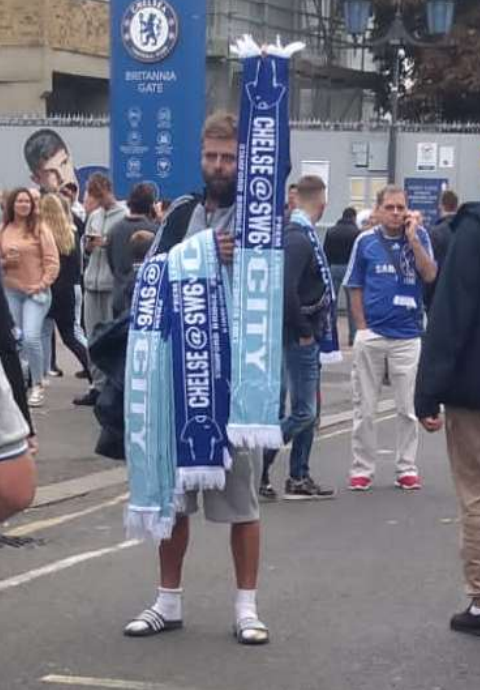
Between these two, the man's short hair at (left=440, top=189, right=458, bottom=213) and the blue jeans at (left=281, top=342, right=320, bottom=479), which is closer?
the blue jeans at (left=281, top=342, right=320, bottom=479)

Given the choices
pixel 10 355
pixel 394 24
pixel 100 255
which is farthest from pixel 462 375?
pixel 394 24

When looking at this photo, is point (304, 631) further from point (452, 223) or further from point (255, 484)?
point (452, 223)

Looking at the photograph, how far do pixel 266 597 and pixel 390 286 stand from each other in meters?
3.37

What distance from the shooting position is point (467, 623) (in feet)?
22.1

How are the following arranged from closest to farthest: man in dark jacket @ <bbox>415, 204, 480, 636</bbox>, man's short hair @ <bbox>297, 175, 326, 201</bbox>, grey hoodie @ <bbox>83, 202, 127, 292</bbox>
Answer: man in dark jacket @ <bbox>415, 204, 480, 636</bbox> → man's short hair @ <bbox>297, 175, 326, 201</bbox> → grey hoodie @ <bbox>83, 202, 127, 292</bbox>

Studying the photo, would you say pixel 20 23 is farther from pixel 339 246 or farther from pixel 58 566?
pixel 58 566

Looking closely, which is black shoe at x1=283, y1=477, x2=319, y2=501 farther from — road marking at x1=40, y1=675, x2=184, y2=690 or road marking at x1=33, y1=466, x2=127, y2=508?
road marking at x1=40, y1=675, x2=184, y2=690

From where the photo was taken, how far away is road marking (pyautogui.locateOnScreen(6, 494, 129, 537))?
8.96 m

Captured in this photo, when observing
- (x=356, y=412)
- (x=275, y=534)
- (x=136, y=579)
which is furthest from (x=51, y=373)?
(x=136, y=579)

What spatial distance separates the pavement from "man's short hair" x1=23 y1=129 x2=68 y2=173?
15061mm

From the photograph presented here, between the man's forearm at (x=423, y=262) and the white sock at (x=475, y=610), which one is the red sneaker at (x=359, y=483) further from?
the white sock at (x=475, y=610)

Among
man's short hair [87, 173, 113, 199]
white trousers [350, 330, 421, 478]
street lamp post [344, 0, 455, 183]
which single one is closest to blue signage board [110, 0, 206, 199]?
man's short hair [87, 173, 113, 199]

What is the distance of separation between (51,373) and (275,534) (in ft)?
25.8

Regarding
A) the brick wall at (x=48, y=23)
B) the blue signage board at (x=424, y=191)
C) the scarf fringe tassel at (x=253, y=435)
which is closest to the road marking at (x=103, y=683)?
the scarf fringe tassel at (x=253, y=435)
